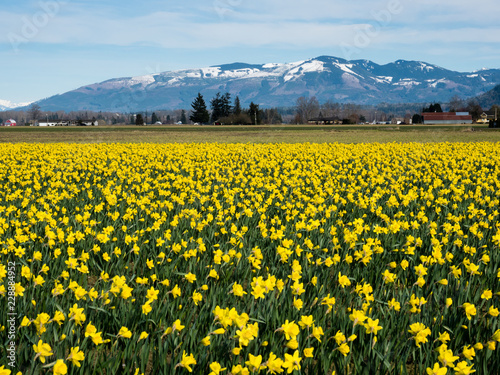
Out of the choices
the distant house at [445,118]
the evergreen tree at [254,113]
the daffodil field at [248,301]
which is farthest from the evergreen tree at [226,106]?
the daffodil field at [248,301]

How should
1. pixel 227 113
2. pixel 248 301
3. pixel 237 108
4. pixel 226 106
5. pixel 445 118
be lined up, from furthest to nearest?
pixel 226 106 < pixel 227 113 < pixel 237 108 < pixel 445 118 < pixel 248 301

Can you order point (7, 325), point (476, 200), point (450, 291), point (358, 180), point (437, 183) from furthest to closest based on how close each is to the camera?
point (358, 180) < point (437, 183) < point (476, 200) < point (450, 291) < point (7, 325)

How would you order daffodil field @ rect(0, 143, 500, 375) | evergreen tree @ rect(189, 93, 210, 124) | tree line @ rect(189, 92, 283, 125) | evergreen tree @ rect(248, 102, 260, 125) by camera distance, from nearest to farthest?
daffodil field @ rect(0, 143, 500, 375) < tree line @ rect(189, 92, 283, 125) < evergreen tree @ rect(248, 102, 260, 125) < evergreen tree @ rect(189, 93, 210, 124)

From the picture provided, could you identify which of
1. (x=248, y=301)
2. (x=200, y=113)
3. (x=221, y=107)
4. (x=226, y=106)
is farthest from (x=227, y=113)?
(x=248, y=301)

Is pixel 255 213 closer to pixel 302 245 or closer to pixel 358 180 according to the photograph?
pixel 302 245

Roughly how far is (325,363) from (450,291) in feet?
7.40

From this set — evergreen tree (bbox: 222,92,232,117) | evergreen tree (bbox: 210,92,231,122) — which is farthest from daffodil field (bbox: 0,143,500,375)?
evergreen tree (bbox: 210,92,231,122)

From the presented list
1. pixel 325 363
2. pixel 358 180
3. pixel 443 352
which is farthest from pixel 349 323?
pixel 358 180

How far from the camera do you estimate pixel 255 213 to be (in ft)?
28.5

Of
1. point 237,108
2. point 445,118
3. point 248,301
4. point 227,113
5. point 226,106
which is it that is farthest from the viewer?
point 226,106

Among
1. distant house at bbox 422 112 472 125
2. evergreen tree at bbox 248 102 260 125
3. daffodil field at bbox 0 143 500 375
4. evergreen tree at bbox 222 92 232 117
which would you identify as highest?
evergreen tree at bbox 222 92 232 117

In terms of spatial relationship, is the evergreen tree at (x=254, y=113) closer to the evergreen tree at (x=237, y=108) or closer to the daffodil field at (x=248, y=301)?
the evergreen tree at (x=237, y=108)

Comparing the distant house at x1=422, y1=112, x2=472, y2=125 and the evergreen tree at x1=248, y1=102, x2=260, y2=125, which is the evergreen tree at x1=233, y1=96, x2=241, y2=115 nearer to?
the evergreen tree at x1=248, y1=102, x2=260, y2=125

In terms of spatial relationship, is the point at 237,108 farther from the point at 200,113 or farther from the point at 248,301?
the point at 248,301
